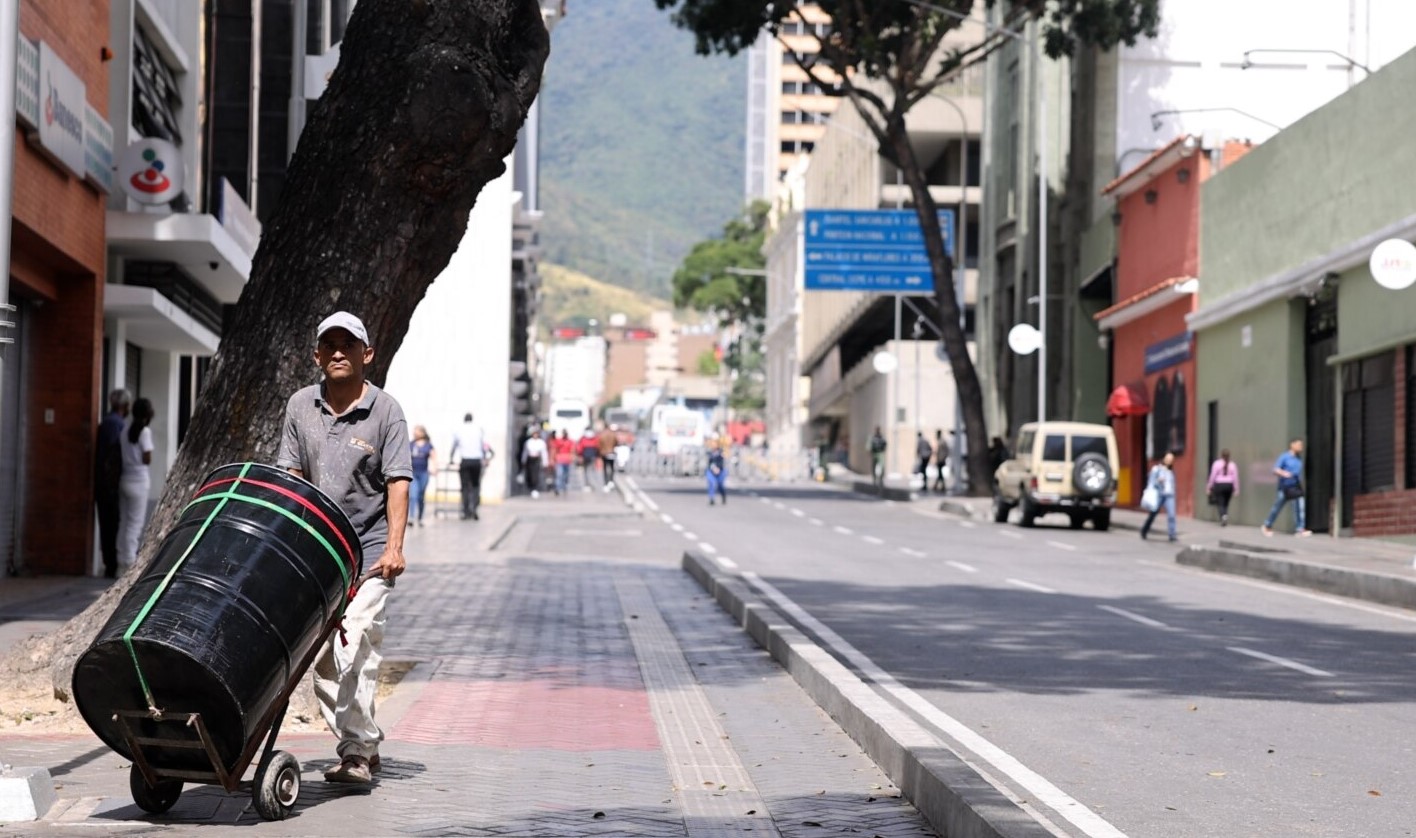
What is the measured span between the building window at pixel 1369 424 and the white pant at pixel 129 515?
18.2m

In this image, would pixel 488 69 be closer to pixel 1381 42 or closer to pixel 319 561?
pixel 319 561

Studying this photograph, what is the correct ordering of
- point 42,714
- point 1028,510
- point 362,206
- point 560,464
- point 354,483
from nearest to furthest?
point 354,483 → point 42,714 → point 362,206 → point 1028,510 → point 560,464

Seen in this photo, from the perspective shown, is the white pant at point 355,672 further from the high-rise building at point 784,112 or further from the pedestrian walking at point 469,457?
the high-rise building at point 784,112

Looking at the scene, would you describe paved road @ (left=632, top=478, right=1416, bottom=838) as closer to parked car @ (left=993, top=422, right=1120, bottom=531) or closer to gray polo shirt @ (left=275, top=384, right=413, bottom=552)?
gray polo shirt @ (left=275, top=384, right=413, bottom=552)

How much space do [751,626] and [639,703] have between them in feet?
13.5

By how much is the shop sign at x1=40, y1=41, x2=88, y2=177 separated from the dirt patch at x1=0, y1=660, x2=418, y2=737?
8.13 meters

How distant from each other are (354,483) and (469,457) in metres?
26.0

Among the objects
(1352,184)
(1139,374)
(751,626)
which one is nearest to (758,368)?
(1139,374)

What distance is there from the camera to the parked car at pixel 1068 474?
117 feet

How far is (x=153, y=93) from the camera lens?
2320 cm

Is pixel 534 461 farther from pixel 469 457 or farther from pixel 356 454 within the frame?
pixel 356 454

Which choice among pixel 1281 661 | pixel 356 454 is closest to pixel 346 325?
pixel 356 454

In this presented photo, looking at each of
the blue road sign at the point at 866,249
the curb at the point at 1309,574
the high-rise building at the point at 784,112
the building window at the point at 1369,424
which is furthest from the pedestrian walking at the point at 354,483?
the high-rise building at the point at 784,112

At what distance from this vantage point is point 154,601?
6.79 m
